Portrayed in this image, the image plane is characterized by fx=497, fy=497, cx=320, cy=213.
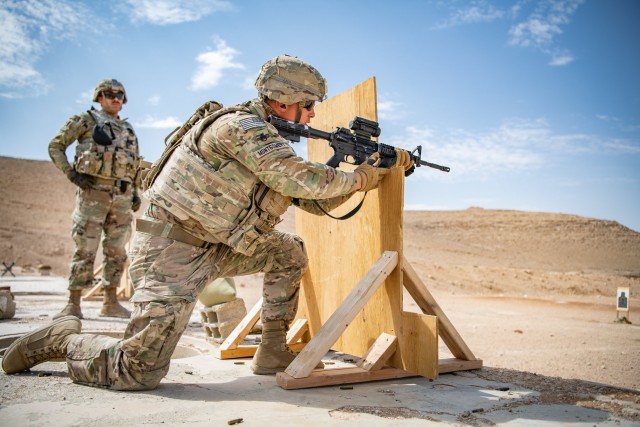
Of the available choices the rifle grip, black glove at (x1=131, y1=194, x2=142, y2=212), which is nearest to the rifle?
the rifle grip

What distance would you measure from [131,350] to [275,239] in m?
1.16

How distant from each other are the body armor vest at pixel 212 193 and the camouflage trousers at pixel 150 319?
0.21m

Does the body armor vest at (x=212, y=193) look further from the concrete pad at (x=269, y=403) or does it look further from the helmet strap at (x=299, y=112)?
the concrete pad at (x=269, y=403)

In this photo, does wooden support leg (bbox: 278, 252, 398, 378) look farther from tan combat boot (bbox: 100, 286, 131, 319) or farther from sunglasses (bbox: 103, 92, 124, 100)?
sunglasses (bbox: 103, 92, 124, 100)

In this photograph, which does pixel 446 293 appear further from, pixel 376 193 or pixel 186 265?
pixel 186 265

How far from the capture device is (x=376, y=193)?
3.57 meters

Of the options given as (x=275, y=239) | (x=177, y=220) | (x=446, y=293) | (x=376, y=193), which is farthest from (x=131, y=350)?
(x=446, y=293)

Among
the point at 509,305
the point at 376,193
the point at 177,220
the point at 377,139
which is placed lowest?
the point at 509,305

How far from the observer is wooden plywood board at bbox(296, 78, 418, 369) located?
3.40 meters

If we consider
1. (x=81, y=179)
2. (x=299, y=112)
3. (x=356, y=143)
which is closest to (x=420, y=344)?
(x=356, y=143)

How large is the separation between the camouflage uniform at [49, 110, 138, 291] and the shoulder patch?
3.38 meters

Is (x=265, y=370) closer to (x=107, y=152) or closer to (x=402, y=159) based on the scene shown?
(x=402, y=159)

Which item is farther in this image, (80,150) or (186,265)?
(80,150)

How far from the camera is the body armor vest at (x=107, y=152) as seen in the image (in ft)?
18.3
